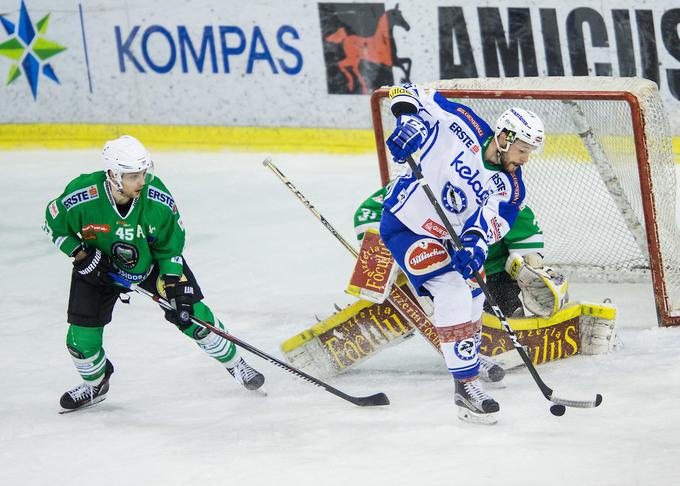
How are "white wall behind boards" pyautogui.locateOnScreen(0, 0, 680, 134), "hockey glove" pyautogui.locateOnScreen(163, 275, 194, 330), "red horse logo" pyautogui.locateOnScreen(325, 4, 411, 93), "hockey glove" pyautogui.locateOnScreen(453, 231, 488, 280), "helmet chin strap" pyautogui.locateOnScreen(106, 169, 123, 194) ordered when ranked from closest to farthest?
"hockey glove" pyautogui.locateOnScreen(453, 231, 488, 280), "helmet chin strap" pyautogui.locateOnScreen(106, 169, 123, 194), "hockey glove" pyautogui.locateOnScreen(163, 275, 194, 330), "white wall behind boards" pyautogui.locateOnScreen(0, 0, 680, 134), "red horse logo" pyautogui.locateOnScreen(325, 4, 411, 93)

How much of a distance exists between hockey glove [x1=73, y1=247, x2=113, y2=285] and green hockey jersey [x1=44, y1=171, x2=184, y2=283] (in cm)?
4

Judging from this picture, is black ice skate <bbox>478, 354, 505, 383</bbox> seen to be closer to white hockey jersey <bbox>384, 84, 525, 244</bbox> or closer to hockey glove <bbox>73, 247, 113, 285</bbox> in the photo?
white hockey jersey <bbox>384, 84, 525, 244</bbox>

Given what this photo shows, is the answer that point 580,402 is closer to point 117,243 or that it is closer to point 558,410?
point 558,410

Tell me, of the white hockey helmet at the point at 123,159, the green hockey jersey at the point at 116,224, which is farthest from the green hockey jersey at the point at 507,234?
the white hockey helmet at the point at 123,159

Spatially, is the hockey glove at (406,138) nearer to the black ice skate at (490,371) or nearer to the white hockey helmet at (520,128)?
the white hockey helmet at (520,128)

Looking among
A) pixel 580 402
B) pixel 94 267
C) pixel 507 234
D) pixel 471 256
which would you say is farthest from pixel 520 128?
pixel 94 267

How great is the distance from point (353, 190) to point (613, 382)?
2.98 metres

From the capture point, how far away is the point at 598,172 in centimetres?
478

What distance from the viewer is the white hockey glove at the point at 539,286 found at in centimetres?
414

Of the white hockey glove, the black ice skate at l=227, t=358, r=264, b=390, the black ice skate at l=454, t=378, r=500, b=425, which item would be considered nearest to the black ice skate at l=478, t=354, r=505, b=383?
the white hockey glove

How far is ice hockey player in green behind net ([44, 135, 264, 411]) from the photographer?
12.4ft

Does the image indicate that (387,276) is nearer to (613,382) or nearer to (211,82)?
(613,382)

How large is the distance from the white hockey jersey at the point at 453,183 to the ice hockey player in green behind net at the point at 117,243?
0.74 m

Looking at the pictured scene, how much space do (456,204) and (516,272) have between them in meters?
0.57
